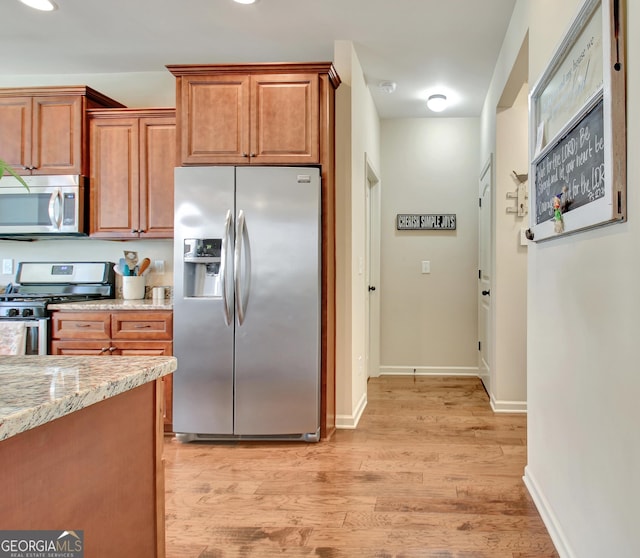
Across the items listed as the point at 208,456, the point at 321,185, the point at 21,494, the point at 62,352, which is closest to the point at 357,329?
the point at 321,185

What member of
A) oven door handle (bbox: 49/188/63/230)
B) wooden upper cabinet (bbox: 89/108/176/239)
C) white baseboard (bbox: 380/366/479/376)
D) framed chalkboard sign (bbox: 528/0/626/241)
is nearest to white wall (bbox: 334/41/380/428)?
wooden upper cabinet (bbox: 89/108/176/239)

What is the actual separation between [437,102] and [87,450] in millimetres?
4069

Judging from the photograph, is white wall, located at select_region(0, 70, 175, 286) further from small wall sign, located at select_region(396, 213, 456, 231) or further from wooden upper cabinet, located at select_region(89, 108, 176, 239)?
small wall sign, located at select_region(396, 213, 456, 231)

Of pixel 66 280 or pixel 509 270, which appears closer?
pixel 509 270

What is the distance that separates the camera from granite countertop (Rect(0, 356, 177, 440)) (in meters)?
0.82

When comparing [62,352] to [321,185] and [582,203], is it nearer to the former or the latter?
[321,185]

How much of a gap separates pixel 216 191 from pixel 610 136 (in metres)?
2.21

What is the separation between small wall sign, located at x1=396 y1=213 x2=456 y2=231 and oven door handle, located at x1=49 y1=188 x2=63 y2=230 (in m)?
3.04

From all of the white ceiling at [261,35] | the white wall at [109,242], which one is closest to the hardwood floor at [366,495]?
the white wall at [109,242]

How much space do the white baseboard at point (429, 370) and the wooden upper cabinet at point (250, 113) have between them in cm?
270

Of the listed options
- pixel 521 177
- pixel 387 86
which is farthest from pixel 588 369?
pixel 387 86
